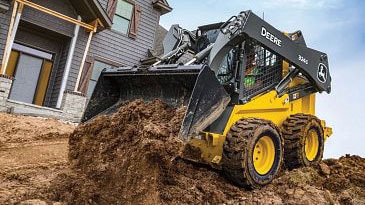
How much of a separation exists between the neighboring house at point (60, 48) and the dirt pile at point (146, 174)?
6098 millimetres

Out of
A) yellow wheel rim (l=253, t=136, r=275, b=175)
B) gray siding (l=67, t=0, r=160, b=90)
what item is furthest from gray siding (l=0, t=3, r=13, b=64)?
yellow wheel rim (l=253, t=136, r=275, b=175)

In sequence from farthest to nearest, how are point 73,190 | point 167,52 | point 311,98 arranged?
point 311,98 → point 167,52 → point 73,190

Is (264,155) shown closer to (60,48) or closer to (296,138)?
(296,138)

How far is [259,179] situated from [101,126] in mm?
2090

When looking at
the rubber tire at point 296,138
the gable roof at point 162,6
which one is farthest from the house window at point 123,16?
the rubber tire at point 296,138

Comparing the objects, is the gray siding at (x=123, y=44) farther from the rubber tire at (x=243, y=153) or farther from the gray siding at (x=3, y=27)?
the rubber tire at (x=243, y=153)

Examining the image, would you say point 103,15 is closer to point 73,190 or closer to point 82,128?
point 82,128

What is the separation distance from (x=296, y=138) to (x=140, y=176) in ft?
8.95

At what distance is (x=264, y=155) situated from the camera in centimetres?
448

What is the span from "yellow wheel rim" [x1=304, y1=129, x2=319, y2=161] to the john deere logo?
1.02 metres

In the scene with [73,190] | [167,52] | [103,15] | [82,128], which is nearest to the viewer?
[73,190]

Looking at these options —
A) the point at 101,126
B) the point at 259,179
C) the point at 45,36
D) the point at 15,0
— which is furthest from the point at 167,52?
A: the point at 45,36

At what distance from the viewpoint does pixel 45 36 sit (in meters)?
11.7

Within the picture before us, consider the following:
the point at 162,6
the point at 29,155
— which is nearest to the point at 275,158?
the point at 29,155
